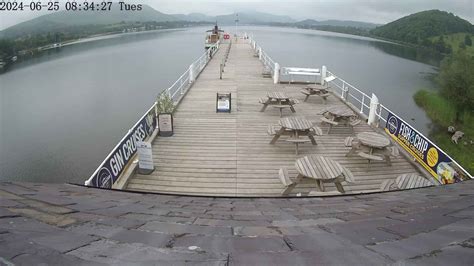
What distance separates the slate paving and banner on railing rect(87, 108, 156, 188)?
2907mm

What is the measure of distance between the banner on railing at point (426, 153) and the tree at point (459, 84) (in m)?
19.9

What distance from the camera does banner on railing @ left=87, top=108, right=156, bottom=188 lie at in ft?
18.3

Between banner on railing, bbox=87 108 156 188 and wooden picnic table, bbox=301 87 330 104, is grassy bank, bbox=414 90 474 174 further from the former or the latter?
banner on railing, bbox=87 108 156 188

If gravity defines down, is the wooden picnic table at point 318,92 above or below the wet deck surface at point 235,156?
above

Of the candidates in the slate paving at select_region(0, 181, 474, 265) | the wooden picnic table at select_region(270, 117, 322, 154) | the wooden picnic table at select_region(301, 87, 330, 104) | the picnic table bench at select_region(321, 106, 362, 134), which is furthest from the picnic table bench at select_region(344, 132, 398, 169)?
the wooden picnic table at select_region(301, 87, 330, 104)

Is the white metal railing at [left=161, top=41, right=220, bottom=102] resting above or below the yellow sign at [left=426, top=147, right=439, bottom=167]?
above

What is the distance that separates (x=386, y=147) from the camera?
7.49m

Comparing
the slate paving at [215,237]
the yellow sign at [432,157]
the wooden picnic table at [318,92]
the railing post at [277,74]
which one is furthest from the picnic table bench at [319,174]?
the railing post at [277,74]

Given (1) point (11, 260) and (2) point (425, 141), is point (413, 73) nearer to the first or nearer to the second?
(2) point (425, 141)

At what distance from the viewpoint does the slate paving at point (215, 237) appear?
1.36 metres

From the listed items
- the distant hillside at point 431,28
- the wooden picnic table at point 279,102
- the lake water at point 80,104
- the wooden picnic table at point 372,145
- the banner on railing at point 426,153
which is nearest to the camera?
the banner on railing at point 426,153

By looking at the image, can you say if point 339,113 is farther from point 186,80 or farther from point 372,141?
point 186,80

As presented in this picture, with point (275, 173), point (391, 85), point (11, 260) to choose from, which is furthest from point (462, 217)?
point (391, 85)

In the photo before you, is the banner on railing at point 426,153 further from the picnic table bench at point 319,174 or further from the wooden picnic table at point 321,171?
the wooden picnic table at point 321,171
